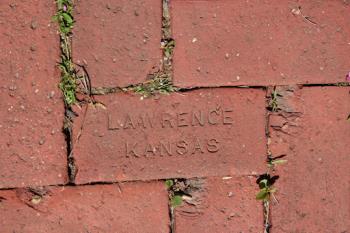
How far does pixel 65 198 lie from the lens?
7.06 feet

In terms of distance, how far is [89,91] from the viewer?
213 centimetres

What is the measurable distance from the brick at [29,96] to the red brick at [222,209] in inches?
24.7

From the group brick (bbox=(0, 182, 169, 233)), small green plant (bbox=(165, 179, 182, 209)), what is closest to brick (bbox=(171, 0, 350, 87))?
small green plant (bbox=(165, 179, 182, 209))

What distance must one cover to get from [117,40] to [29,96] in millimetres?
472

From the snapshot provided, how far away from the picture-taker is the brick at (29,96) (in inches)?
83.0

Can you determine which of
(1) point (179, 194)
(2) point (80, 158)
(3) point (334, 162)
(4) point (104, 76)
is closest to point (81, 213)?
(2) point (80, 158)

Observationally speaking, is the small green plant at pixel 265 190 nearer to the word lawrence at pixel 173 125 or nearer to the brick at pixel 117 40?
the word lawrence at pixel 173 125

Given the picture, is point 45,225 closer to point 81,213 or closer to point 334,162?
point 81,213

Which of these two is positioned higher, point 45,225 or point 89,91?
point 89,91

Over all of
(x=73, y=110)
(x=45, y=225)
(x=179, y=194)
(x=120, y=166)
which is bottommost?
(x=45, y=225)

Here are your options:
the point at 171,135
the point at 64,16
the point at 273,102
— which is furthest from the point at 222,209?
the point at 64,16

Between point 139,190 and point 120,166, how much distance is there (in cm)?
14

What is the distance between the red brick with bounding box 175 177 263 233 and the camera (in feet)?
7.16

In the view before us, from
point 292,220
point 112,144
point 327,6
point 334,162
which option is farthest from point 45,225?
point 327,6
